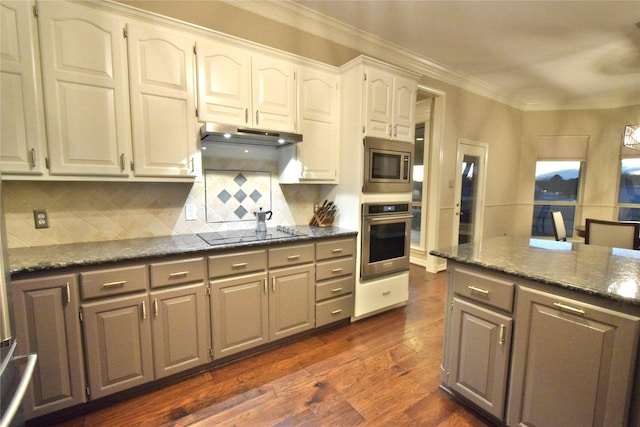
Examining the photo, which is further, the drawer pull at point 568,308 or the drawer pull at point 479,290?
the drawer pull at point 479,290

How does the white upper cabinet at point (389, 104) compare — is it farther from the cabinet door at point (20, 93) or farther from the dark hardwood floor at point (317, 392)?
the cabinet door at point (20, 93)

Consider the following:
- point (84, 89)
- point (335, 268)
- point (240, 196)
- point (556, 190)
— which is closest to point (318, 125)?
point (240, 196)

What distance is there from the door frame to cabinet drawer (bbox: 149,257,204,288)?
3.85m

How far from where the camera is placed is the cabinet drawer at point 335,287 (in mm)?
2559

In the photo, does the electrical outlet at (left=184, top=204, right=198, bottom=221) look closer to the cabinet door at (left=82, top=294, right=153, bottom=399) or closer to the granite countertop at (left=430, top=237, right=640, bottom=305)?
the cabinet door at (left=82, top=294, right=153, bottom=399)

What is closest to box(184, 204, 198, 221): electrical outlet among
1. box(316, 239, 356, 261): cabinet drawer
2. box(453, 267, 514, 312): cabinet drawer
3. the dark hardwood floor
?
box(316, 239, 356, 261): cabinet drawer

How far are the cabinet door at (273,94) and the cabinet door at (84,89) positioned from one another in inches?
35.4

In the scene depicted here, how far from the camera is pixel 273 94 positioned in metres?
2.45

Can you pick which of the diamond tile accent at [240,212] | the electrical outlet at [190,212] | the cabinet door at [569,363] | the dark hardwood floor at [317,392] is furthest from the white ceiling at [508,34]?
the dark hardwood floor at [317,392]

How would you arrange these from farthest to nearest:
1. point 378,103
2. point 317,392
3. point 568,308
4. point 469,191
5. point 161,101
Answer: point 469,191 < point 378,103 < point 161,101 < point 317,392 < point 568,308

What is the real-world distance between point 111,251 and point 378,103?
8.04 feet

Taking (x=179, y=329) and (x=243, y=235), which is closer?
(x=179, y=329)

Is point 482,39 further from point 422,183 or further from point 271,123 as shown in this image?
point 271,123

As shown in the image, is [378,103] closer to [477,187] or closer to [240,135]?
[240,135]
